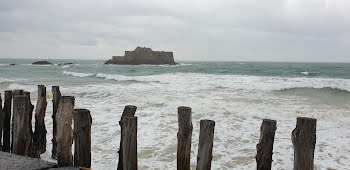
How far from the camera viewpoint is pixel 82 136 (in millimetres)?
3039

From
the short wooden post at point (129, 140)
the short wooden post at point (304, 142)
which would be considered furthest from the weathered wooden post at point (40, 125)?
the short wooden post at point (304, 142)

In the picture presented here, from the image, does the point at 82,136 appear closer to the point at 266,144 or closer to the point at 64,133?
the point at 64,133

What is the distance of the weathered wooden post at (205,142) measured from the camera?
2.83 meters

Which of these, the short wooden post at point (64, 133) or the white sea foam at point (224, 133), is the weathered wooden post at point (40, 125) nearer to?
the white sea foam at point (224, 133)

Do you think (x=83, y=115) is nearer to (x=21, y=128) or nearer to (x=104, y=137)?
(x=21, y=128)

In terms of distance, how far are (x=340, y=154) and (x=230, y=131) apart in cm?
239

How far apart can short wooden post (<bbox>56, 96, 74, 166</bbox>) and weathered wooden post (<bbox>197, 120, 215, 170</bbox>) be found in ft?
5.01

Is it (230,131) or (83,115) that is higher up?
(83,115)

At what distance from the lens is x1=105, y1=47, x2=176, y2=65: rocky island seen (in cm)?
8588

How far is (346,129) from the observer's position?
7059mm

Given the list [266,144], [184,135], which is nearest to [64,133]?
[184,135]

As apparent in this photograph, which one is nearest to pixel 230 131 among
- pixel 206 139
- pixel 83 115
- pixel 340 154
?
pixel 340 154

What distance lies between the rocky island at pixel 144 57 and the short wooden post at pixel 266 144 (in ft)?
275

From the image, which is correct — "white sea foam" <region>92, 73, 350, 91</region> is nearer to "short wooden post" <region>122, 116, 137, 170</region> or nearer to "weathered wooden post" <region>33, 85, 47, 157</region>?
"weathered wooden post" <region>33, 85, 47, 157</region>
